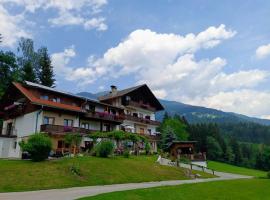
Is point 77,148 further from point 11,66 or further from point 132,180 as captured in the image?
point 11,66

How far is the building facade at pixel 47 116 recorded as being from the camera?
1399 inches

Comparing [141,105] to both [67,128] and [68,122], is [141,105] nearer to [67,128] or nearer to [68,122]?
[68,122]

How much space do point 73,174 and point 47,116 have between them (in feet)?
52.1

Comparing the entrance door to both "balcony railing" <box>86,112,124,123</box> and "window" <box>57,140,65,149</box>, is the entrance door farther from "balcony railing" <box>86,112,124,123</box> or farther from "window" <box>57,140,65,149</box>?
"balcony railing" <box>86,112,124,123</box>

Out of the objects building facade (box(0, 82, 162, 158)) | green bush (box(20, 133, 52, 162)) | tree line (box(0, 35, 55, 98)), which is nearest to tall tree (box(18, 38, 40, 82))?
tree line (box(0, 35, 55, 98))

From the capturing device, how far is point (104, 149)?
3114cm

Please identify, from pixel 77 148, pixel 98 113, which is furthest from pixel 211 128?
pixel 77 148

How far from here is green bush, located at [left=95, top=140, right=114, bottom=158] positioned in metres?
31.2

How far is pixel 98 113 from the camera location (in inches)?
1672

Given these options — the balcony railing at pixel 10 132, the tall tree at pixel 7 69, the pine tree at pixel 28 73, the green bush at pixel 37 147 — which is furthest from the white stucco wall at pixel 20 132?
the pine tree at pixel 28 73

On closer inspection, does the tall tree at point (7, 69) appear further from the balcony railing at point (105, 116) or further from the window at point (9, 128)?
the balcony railing at point (105, 116)

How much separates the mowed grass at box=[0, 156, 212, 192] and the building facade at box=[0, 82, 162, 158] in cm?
1004

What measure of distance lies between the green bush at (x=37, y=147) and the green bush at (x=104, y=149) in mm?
6611

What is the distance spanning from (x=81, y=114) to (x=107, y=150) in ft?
34.4
